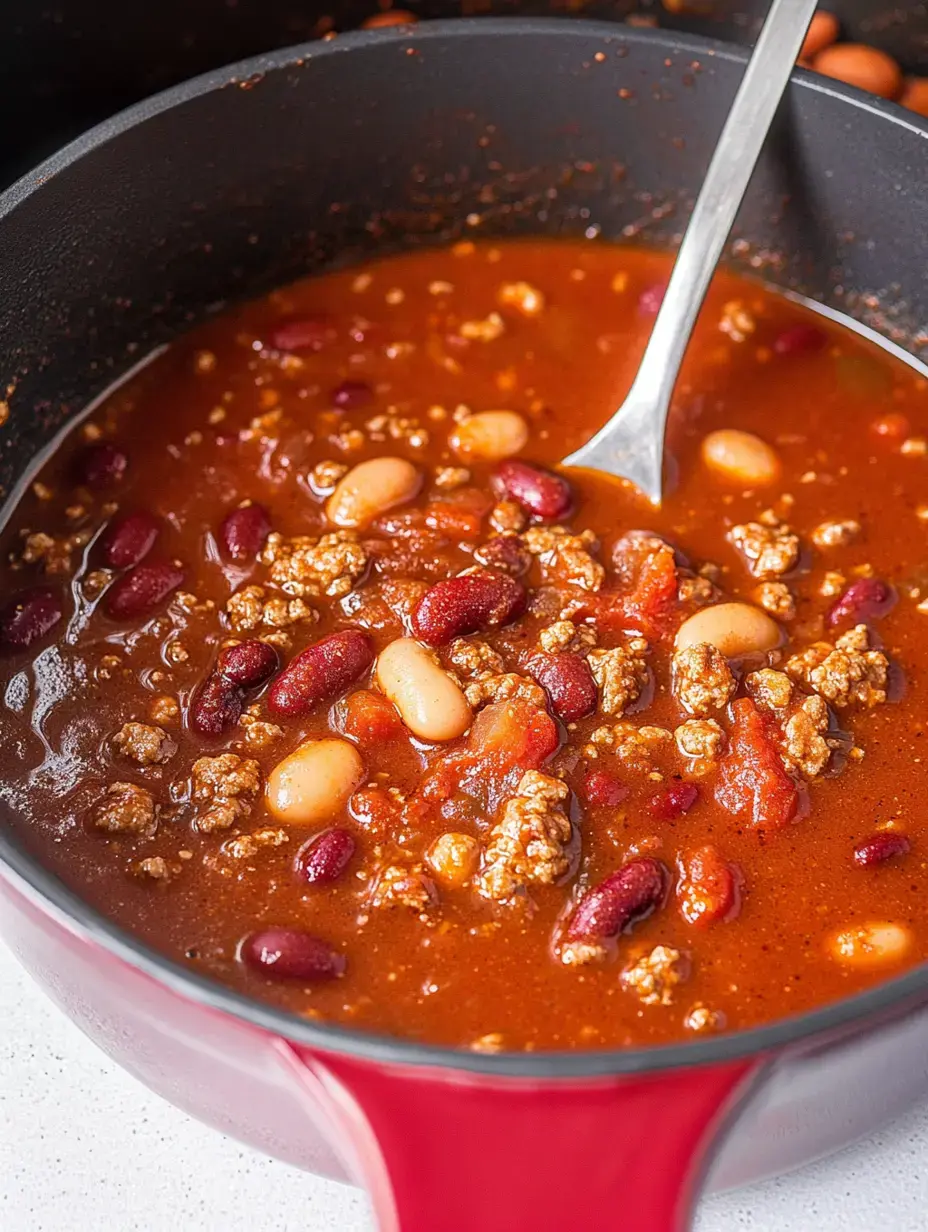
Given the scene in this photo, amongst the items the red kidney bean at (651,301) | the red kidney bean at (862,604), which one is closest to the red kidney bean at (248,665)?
the red kidney bean at (862,604)

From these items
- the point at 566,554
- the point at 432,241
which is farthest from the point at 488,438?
the point at 432,241

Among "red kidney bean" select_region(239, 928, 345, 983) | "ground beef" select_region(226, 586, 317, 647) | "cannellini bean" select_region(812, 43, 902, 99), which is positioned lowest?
"red kidney bean" select_region(239, 928, 345, 983)

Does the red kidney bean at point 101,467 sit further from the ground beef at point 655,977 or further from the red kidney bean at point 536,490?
the ground beef at point 655,977

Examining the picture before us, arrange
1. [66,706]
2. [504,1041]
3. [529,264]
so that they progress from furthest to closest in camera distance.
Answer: [529,264]
[66,706]
[504,1041]

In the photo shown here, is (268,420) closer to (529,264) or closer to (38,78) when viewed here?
(529,264)

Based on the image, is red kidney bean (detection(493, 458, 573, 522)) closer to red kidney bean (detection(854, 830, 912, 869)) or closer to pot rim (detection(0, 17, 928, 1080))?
red kidney bean (detection(854, 830, 912, 869))

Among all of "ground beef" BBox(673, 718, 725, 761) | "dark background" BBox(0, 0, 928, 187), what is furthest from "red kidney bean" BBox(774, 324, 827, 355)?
"ground beef" BBox(673, 718, 725, 761)

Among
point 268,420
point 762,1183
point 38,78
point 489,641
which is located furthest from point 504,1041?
point 38,78
